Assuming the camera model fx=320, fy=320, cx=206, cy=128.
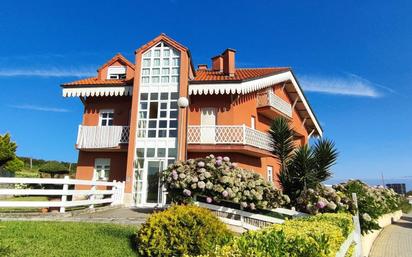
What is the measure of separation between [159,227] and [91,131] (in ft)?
41.5

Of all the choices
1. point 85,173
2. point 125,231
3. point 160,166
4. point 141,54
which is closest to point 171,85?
point 141,54

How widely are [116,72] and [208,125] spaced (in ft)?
24.4

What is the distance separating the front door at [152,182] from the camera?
17000 millimetres

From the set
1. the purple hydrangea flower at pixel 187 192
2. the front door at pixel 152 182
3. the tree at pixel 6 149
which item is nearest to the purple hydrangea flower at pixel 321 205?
the purple hydrangea flower at pixel 187 192

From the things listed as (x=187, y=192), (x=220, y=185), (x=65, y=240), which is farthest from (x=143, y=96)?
(x=65, y=240)

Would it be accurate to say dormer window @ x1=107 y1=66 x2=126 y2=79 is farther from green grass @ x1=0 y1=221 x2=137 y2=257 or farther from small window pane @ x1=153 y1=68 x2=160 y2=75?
green grass @ x1=0 y1=221 x2=137 y2=257

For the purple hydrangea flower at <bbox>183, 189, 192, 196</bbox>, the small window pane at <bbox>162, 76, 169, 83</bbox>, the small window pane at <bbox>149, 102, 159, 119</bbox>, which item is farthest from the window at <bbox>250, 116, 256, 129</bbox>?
the purple hydrangea flower at <bbox>183, 189, 192, 196</bbox>

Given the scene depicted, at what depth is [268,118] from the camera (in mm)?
22906

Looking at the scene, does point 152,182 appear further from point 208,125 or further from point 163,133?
point 208,125

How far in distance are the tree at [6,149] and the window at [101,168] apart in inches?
695

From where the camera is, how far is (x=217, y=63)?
73.7ft

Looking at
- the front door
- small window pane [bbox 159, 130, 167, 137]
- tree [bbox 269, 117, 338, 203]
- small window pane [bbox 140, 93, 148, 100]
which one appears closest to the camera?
tree [bbox 269, 117, 338, 203]

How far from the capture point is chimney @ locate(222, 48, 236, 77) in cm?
2033

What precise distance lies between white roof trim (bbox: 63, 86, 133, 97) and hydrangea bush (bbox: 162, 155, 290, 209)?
843 cm
